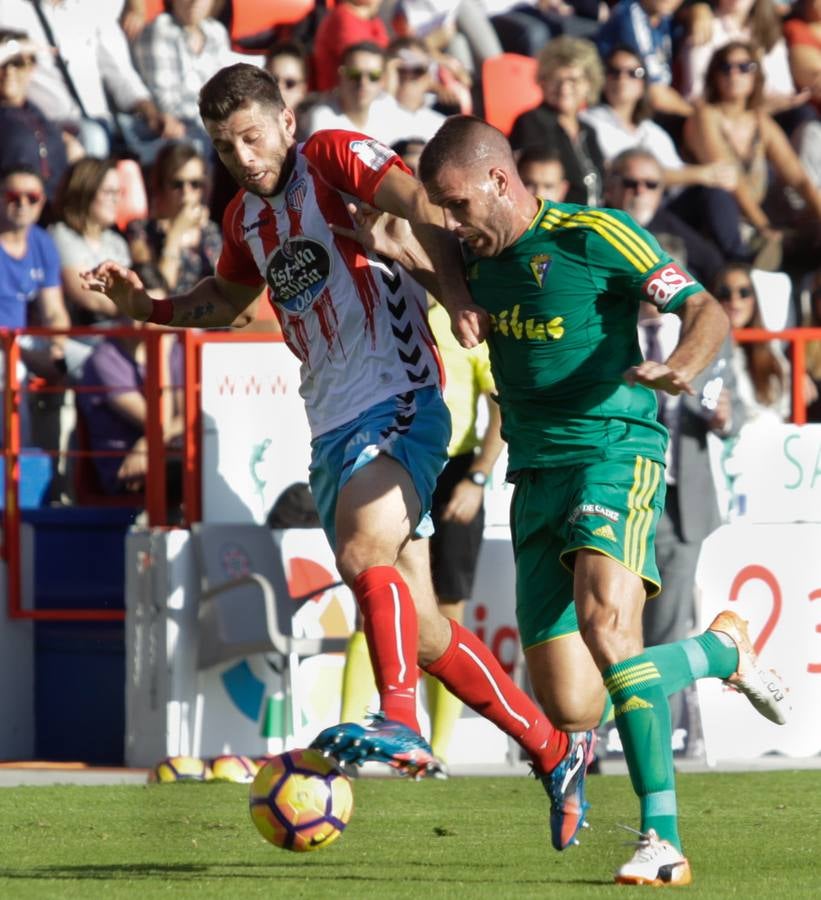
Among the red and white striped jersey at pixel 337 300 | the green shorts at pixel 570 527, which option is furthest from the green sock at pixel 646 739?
the red and white striped jersey at pixel 337 300

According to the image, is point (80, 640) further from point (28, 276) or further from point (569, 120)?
point (569, 120)

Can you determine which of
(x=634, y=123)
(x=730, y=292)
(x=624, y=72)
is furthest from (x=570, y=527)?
(x=624, y=72)

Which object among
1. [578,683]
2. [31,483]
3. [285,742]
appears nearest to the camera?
[578,683]

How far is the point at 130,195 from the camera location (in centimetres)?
1255

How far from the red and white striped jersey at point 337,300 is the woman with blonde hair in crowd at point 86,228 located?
5281mm

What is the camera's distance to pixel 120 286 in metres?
7.01

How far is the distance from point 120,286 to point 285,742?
3.96 m

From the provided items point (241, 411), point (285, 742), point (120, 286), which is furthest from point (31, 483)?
point (120, 286)

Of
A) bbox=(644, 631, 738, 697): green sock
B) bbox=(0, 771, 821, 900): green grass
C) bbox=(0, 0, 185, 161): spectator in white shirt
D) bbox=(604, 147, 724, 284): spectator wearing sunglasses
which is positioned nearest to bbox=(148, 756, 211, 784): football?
bbox=(0, 771, 821, 900): green grass

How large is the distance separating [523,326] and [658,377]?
0.92 meters

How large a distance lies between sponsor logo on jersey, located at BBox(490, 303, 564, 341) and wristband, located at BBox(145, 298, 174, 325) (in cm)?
160

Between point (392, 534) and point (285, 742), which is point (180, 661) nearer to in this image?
point (285, 742)

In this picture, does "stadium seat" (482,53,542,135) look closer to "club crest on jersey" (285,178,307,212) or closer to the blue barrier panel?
the blue barrier panel

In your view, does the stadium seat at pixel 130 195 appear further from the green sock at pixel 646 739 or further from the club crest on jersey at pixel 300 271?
the green sock at pixel 646 739
